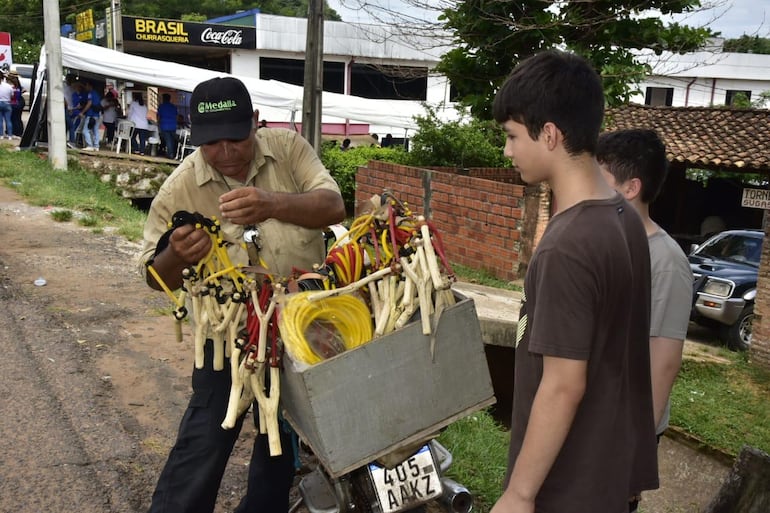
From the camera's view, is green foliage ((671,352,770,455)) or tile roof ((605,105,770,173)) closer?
green foliage ((671,352,770,455))

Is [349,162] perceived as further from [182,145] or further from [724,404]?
[724,404]

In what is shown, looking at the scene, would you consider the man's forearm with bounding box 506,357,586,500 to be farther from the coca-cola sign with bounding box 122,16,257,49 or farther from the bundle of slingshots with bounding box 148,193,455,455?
the coca-cola sign with bounding box 122,16,257,49

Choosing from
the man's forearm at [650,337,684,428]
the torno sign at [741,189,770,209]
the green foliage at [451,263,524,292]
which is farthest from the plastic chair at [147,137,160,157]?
the man's forearm at [650,337,684,428]

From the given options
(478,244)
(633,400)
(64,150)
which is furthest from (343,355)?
(64,150)

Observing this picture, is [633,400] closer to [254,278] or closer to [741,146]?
[254,278]

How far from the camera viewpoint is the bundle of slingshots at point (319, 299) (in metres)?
2.07

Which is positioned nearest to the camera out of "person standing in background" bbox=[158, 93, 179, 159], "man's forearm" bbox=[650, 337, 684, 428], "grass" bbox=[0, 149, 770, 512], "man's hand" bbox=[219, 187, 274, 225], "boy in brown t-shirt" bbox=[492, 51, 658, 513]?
"boy in brown t-shirt" bbox=[492, 51, 658, 513]

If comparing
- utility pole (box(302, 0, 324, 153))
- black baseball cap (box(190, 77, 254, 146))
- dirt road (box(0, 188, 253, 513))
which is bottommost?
dirt road (box(0, 188, 253, 513))

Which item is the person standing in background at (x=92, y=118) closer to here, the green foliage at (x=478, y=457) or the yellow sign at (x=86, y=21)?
the yellow sign at (x=86, y=21)

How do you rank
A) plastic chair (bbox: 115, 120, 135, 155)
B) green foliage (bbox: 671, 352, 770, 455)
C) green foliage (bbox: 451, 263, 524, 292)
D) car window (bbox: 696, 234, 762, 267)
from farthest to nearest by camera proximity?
plastic chair (bbox: 115, 120, 135, 155), green foliage (bbox: 451, 263, 524, 292), car window (bbox: 696, 234, 762, 267), green foliage (bbox: 671, 352, 770, 455)

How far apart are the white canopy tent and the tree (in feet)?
14.3

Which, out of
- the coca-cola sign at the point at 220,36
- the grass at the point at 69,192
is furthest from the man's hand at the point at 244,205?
the coca-cola sign at the point at 220,36

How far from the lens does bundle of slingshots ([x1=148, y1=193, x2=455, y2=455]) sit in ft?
6.79

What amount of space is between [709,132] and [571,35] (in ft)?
10.4
